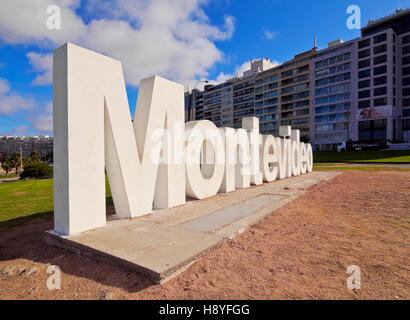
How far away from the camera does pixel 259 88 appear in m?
82.2

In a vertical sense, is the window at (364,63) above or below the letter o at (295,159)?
above

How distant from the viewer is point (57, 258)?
359 centimetres

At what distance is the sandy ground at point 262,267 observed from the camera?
8.46 feet

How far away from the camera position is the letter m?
4.14 m

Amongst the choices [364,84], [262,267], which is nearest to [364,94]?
[364,84]

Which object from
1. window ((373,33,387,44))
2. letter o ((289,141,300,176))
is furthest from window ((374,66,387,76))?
letter o ((289,141,300,176))

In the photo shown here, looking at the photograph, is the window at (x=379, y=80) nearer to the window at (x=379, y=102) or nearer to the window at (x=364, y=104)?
the window at (x=379, y=102)

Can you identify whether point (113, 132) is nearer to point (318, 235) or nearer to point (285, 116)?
point (318, 235)

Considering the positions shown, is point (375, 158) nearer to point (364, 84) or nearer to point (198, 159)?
point (364, 84)

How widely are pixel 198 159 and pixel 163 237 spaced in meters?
3.90

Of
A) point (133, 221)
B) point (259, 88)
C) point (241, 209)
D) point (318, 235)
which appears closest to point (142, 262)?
point (133, 221)

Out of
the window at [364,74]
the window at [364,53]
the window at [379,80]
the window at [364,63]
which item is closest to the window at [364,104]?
the window at [379,80]

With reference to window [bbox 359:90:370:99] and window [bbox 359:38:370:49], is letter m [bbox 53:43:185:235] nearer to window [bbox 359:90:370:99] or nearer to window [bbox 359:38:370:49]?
window [bbox 359:90:370:99]

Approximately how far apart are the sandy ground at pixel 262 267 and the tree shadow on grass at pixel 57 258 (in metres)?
0.01
